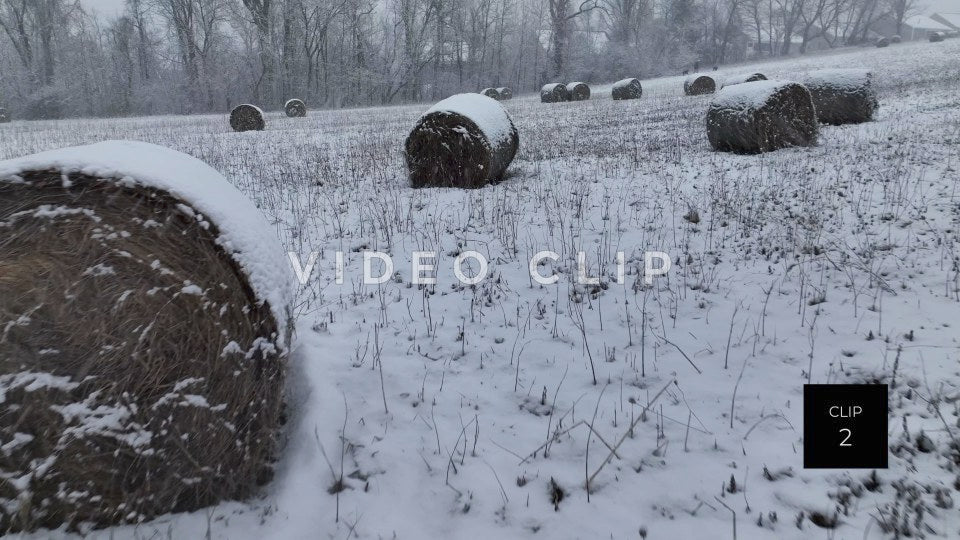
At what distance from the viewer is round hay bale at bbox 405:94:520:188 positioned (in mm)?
8008

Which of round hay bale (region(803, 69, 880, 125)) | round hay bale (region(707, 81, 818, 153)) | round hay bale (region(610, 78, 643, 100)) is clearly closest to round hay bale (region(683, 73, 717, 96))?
round hay bale (region(610, 78, 643, 100))

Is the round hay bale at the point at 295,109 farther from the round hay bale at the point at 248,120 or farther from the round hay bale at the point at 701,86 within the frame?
the round hay bale at the point at 701,86

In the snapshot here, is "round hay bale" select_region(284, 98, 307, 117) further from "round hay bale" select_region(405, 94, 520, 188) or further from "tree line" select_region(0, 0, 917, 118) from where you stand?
"round hay bale" select_region(405, 94, 520, 188)

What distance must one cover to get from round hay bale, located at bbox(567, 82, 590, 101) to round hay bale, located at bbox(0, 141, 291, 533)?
30.0m

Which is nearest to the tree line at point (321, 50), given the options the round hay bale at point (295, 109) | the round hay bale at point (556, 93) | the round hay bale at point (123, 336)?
the round hay bale at point (295, 109)

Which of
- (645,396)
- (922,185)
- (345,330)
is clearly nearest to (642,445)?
(645,396)

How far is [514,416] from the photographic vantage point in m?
3.22

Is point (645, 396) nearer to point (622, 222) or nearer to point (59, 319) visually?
point (59, 319)

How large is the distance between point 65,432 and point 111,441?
0.17m

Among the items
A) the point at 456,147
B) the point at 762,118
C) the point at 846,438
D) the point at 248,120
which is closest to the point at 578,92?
the point at 248,120

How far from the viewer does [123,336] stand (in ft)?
7.57

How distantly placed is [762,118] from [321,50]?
41.8 meters

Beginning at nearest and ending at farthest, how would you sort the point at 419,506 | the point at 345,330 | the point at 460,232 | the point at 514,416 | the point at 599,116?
the point at 419,506 → the point at 514,416 → the point at 345,330 → the point at 460,232 → the point at 599,116

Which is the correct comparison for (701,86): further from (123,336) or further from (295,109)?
(123,336)
